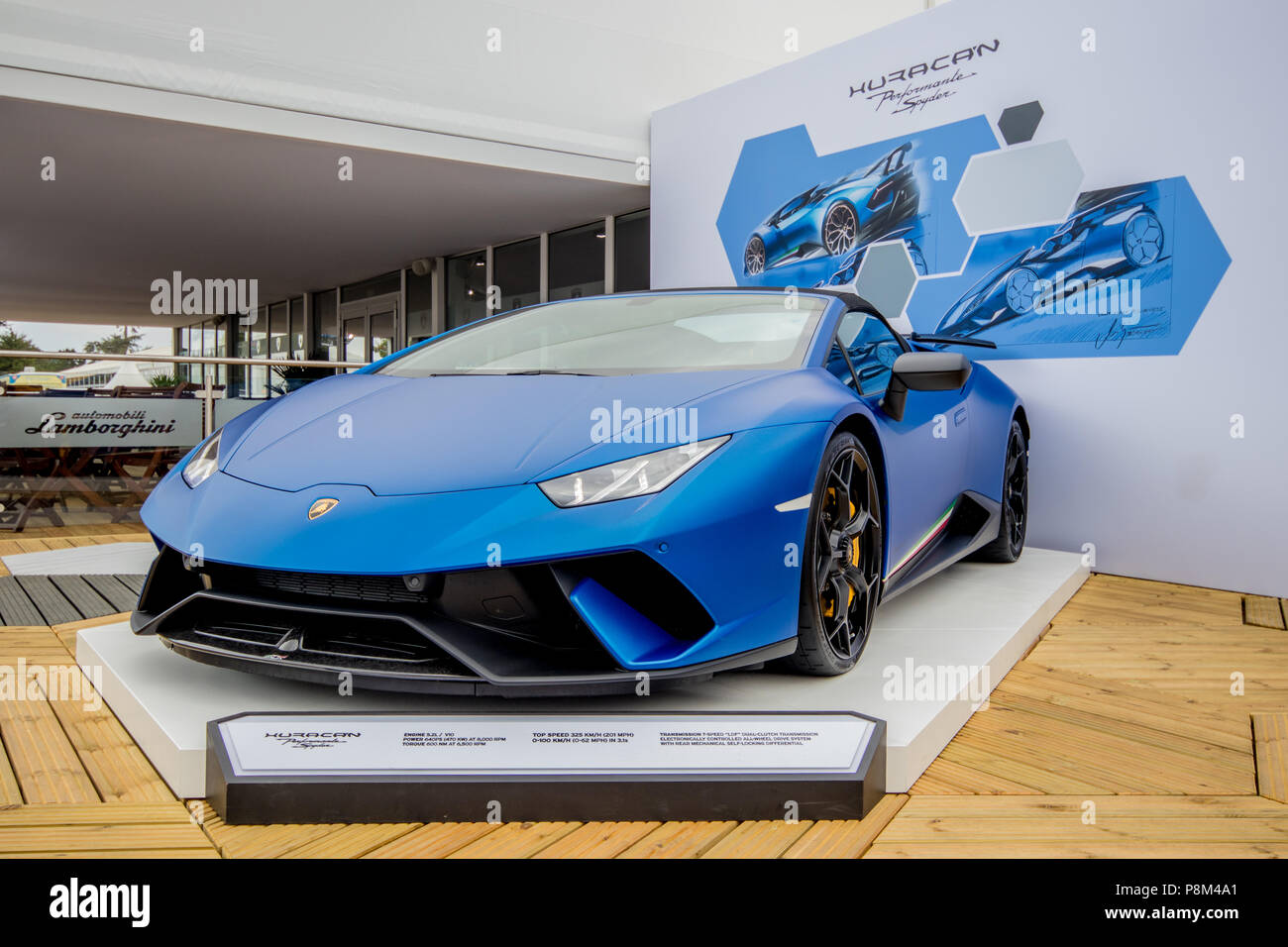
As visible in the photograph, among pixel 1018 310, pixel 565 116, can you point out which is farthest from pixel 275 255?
pixel 1018 310

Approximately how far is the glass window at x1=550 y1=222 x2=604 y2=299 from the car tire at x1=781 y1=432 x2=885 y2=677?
638cm

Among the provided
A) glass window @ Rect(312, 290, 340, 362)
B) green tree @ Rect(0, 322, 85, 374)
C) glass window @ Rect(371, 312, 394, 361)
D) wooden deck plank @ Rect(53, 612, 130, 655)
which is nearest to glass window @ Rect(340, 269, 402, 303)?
glass window @ Rect(371, 312, 394, 361)

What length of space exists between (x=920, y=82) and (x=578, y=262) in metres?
4.17

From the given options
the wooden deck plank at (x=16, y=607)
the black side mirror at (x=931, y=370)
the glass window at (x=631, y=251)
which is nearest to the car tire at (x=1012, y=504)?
the black side mirror at (x=931, y=370)

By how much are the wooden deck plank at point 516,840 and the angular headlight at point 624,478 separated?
0.57 meters

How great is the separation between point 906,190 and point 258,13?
3.97 m

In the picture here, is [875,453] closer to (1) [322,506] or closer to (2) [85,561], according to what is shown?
(1) [322,506]

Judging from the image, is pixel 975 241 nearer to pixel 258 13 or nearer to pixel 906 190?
pixel 906 190

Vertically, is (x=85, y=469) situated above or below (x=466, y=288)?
below

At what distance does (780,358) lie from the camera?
2.26 meters

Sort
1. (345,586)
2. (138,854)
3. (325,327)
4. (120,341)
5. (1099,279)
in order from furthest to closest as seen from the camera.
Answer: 1. (120,341)
2. (325,327)
3. (1099,279)
4. (345,586)
5. (138,854)

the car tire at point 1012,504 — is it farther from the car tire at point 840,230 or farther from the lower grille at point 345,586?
the lower grille at point 345,586

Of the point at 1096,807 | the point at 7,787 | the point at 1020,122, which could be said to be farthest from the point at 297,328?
the point at 1096,807

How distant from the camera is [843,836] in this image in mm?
1627
